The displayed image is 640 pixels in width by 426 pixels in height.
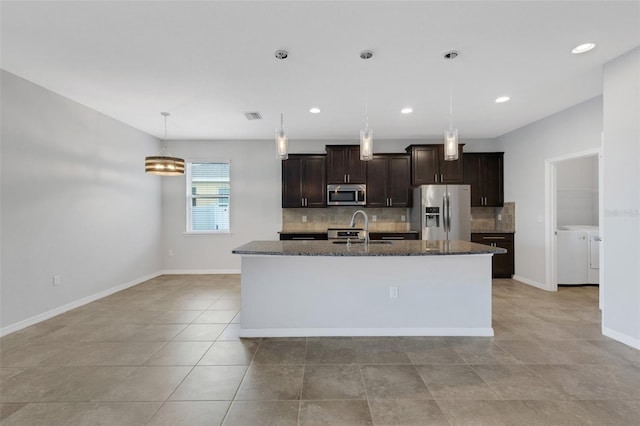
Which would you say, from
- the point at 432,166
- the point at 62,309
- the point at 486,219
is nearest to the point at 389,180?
the point at 432,166

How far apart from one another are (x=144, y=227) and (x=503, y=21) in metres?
5.95

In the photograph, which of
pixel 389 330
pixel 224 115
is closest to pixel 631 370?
pixel 389 330

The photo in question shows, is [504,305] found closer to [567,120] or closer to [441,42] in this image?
[567,120]

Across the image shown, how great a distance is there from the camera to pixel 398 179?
5.82m

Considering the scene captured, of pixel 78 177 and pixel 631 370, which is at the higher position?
pixel 78 177

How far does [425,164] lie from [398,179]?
567 millimetres

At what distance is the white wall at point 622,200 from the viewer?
2.76 metres

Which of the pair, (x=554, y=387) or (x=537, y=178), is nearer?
(x=554, y=387)

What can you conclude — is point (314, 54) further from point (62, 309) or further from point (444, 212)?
point (62, 309)

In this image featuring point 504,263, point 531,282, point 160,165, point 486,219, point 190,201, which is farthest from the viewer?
point 190,201

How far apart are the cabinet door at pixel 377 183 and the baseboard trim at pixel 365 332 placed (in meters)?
3.07

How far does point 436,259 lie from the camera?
3041mm

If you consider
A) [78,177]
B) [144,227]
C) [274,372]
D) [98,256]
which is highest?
[78,177]

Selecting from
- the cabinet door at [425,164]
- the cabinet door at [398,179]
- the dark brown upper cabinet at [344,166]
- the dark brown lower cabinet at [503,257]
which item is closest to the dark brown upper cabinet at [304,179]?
the dark brown upper cabinet at [344,166]
